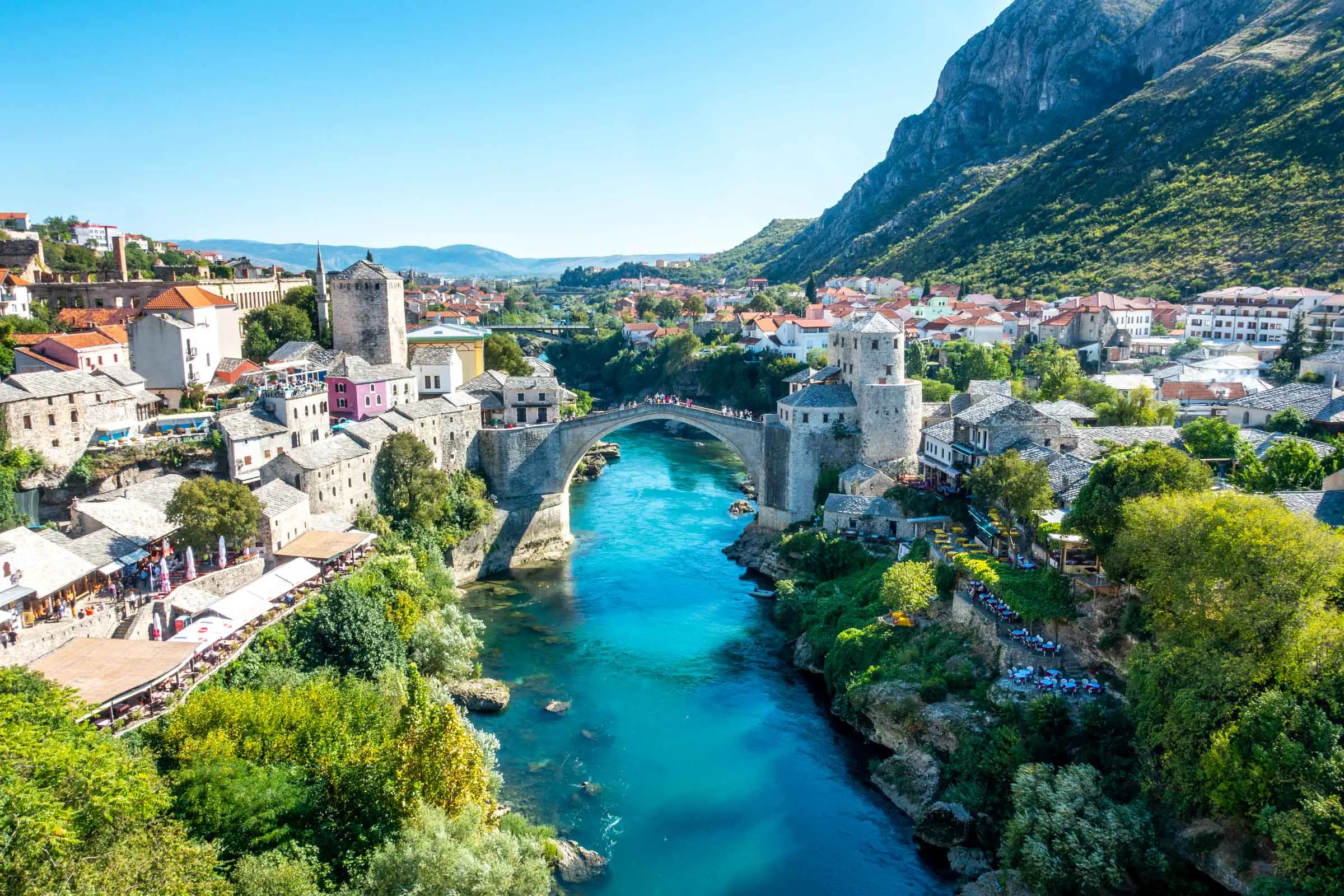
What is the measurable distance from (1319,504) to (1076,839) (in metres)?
11.1

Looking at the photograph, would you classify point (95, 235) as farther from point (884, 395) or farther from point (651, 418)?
point (884, 395)

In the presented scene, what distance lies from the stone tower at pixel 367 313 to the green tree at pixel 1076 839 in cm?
A: 3233

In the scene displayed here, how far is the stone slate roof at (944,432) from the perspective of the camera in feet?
112

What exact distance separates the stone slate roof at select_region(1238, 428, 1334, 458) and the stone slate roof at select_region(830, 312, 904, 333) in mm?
11938

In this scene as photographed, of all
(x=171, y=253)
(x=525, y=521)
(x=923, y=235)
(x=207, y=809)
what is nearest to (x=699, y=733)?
(x=207, y=809)

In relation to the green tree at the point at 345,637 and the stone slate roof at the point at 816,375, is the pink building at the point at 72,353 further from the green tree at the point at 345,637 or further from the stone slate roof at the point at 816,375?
the stone slate roof at the point at 816,375

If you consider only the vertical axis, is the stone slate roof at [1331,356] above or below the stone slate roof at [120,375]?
below

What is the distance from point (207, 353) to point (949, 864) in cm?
3321

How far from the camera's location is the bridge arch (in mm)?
39969

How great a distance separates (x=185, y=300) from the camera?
38469 mm

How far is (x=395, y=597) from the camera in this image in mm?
26922

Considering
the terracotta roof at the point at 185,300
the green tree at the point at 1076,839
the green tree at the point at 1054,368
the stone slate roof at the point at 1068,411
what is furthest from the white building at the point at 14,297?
the green tree at the point at 1054,368

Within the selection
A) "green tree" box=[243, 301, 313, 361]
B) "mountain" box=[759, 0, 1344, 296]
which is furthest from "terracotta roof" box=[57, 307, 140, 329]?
"mountain" box=[759, 0, 1344, 296]

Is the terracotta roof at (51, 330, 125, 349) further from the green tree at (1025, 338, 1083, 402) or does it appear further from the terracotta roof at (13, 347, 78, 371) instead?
the green tree at (1025, 338, 1083, 402)
